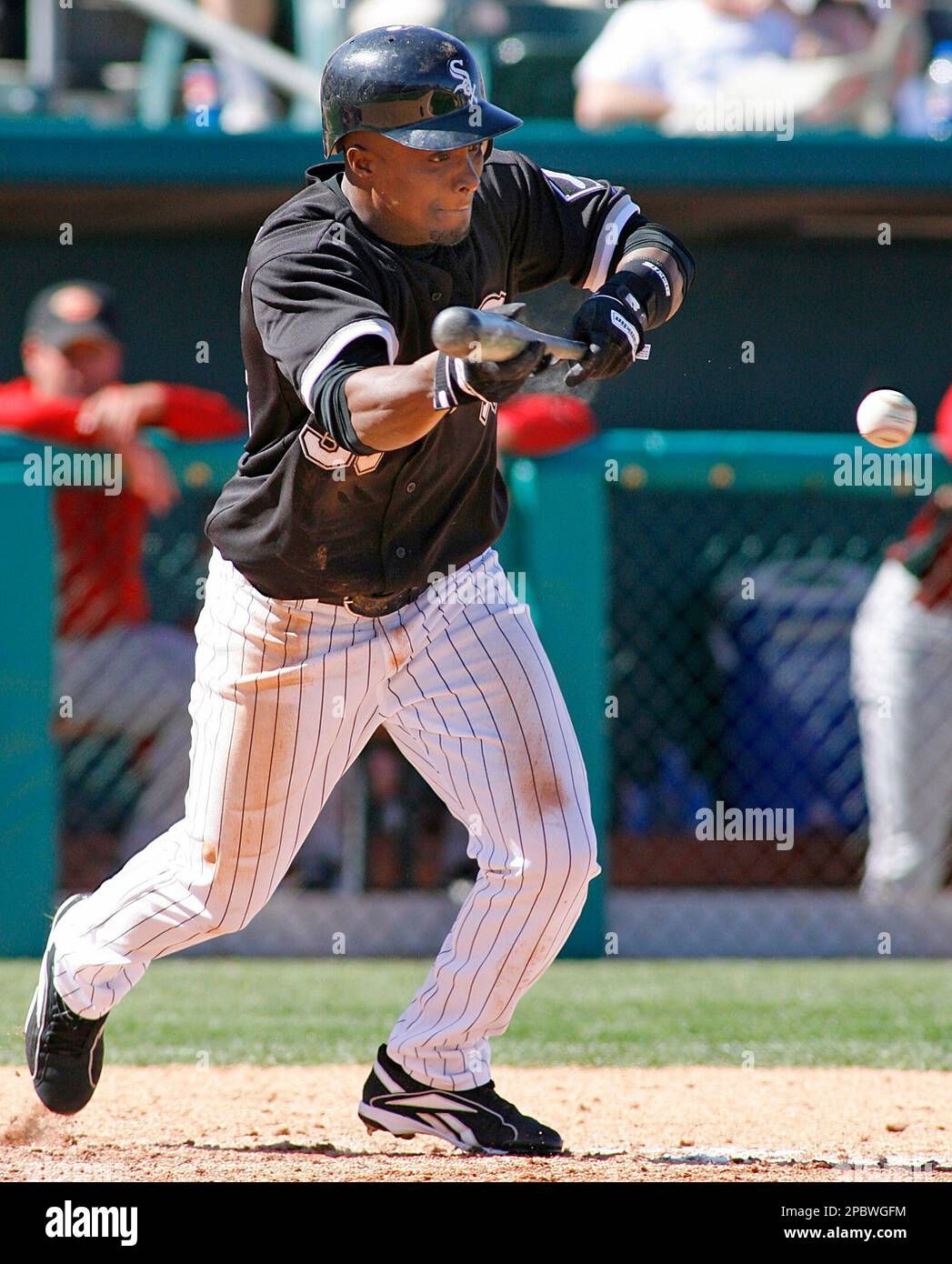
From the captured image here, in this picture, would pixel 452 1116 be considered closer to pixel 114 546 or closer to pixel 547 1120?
pixel 547 1120

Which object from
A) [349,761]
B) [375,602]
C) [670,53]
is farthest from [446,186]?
[670,53]

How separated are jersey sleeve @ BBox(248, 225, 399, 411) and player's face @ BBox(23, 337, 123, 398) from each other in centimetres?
304

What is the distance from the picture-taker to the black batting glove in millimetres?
2551

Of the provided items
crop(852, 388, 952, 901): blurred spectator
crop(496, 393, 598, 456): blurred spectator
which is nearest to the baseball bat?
crop(496, 393, 598, 456): blurred spectator

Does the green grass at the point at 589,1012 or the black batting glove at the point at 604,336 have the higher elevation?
the black batting glove at the point at 604,336

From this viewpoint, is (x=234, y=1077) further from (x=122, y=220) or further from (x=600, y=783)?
(x=122, y=220)

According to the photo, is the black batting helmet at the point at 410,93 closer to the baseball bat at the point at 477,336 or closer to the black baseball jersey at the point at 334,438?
the black baseball jersey at the point at 334,438

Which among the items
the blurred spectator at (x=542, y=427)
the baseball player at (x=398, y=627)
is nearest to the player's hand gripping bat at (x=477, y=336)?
the baseball player at (x=398, y=627)

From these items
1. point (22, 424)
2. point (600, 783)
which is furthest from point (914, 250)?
point (22, 424)

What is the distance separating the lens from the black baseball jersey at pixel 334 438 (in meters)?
2.69

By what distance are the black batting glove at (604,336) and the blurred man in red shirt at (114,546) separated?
9.61 feet

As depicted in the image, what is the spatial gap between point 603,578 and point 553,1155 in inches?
109

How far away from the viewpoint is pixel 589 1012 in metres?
4.76

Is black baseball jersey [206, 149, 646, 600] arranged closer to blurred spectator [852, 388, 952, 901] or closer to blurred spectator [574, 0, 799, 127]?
blurred spectator [852, 388, 952, 901]
